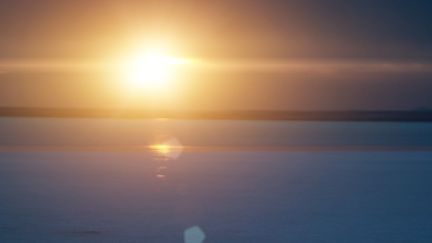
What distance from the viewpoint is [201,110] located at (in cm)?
1608

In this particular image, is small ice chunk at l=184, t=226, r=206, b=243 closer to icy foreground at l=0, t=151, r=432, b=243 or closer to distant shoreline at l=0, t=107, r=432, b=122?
icy foreground at l=0, t=151, r=432, b=243

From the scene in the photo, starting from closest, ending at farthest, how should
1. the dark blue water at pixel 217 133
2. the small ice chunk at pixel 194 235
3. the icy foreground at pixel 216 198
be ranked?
the small ice chunk at pixel 194 235
the icy foreground at pixel 216 198
the dark blue water at pixel 217 133

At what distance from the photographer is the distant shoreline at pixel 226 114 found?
15367 millimetres

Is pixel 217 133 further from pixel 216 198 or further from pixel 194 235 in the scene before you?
pixel 194 235

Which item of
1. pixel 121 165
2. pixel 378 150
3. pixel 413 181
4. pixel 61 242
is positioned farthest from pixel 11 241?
pixel 378 150

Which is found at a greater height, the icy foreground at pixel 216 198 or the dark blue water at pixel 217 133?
the dark blue water at pixel 217 133

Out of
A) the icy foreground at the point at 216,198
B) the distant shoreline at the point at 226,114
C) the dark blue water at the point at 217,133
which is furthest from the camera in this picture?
the distant shoreline at the point at 226,114

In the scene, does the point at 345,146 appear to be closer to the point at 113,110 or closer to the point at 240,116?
the point at 240,116

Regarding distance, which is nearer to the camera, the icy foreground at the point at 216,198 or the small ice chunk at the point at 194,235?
the small ice chunk at the point at 194,235

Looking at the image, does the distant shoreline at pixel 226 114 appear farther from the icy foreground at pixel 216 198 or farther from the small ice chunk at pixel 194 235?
the small ice chunk at pixel 194 235

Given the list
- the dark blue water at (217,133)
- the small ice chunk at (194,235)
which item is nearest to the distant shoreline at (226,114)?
the dark blue water at (217,133)

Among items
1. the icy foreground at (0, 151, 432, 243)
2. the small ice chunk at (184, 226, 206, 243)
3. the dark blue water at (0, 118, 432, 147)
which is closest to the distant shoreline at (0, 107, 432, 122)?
the dark blue water at (0, 118, 432, 147)

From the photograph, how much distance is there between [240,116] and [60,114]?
3.21 metres

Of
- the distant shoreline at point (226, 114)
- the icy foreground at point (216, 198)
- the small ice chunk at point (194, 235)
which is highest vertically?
the distant shoreline at point (226, 114)
